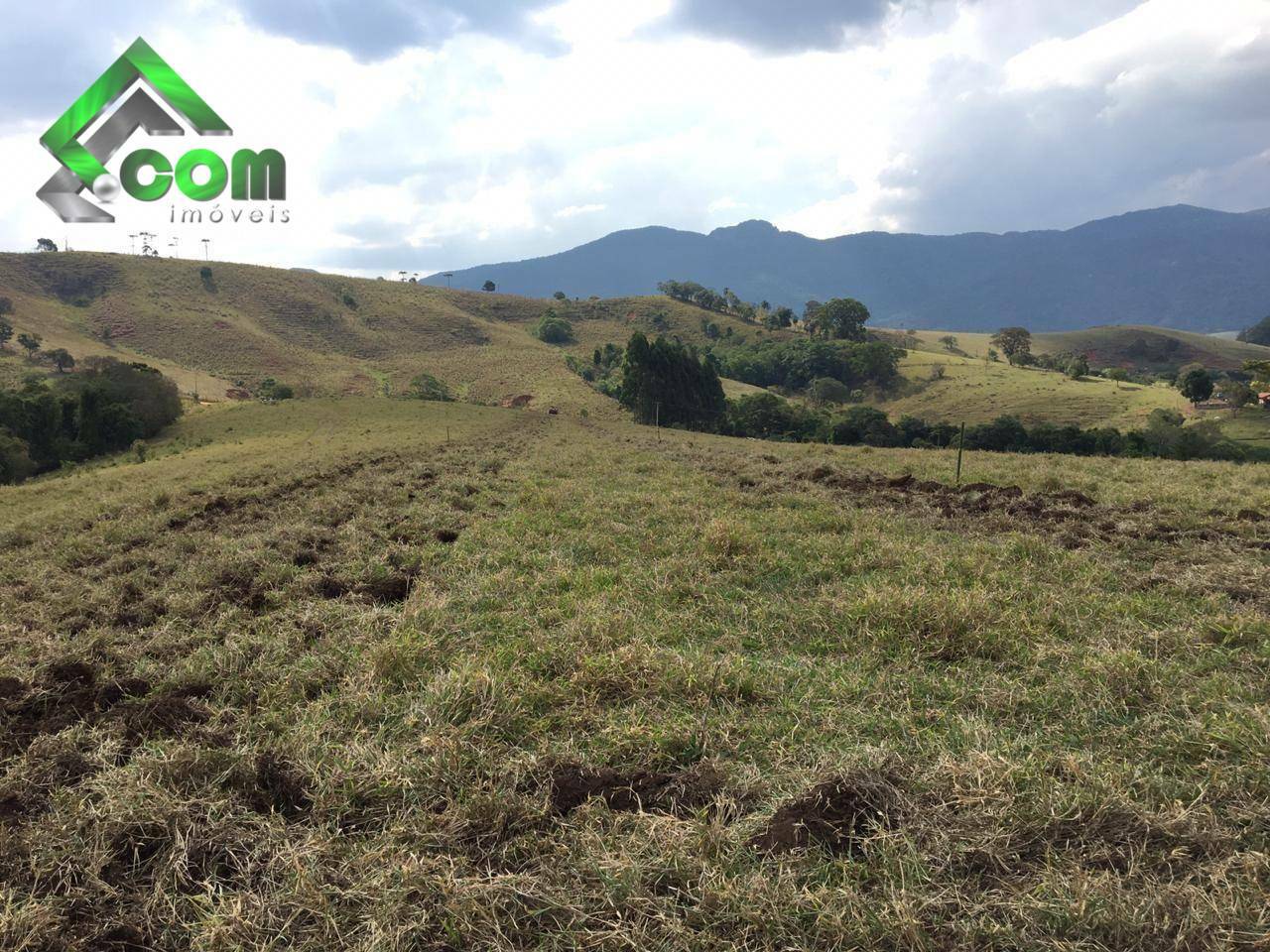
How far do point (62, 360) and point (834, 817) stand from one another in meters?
120

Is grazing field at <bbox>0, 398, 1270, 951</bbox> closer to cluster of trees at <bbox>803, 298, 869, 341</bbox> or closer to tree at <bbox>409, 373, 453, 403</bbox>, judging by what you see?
tree at <bbox>409, 373, 453, 403</bbox>

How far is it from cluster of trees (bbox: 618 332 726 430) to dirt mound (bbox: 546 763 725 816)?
65.3 meters

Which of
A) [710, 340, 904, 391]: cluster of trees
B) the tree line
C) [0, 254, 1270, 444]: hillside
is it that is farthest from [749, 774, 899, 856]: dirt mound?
[710, 340, 904, 391]: cluster of trees

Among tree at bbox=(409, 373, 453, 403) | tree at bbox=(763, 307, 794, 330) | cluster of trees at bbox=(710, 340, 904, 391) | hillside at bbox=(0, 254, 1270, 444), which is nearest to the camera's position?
tree at bbox=(409, 373, 453, 403)

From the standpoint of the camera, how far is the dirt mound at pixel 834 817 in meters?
3.40

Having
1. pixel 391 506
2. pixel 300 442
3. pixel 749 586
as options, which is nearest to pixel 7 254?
pixel 300 442

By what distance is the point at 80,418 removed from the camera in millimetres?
49625

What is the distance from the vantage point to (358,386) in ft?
307

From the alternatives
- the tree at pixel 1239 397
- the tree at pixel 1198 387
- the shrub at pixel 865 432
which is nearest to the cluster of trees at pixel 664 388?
the shrub at pixel 865 432

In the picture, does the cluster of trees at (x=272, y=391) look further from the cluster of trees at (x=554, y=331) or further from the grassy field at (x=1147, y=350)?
the grassy field at (x=1147, y=350)

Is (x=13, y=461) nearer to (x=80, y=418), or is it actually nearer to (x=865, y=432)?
(x=80, y=418)

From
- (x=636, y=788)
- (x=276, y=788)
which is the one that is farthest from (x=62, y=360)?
(x=636, y=788)

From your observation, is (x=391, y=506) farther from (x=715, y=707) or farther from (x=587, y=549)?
(x=715, y=707)

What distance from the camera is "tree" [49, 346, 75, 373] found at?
85.1 metres
